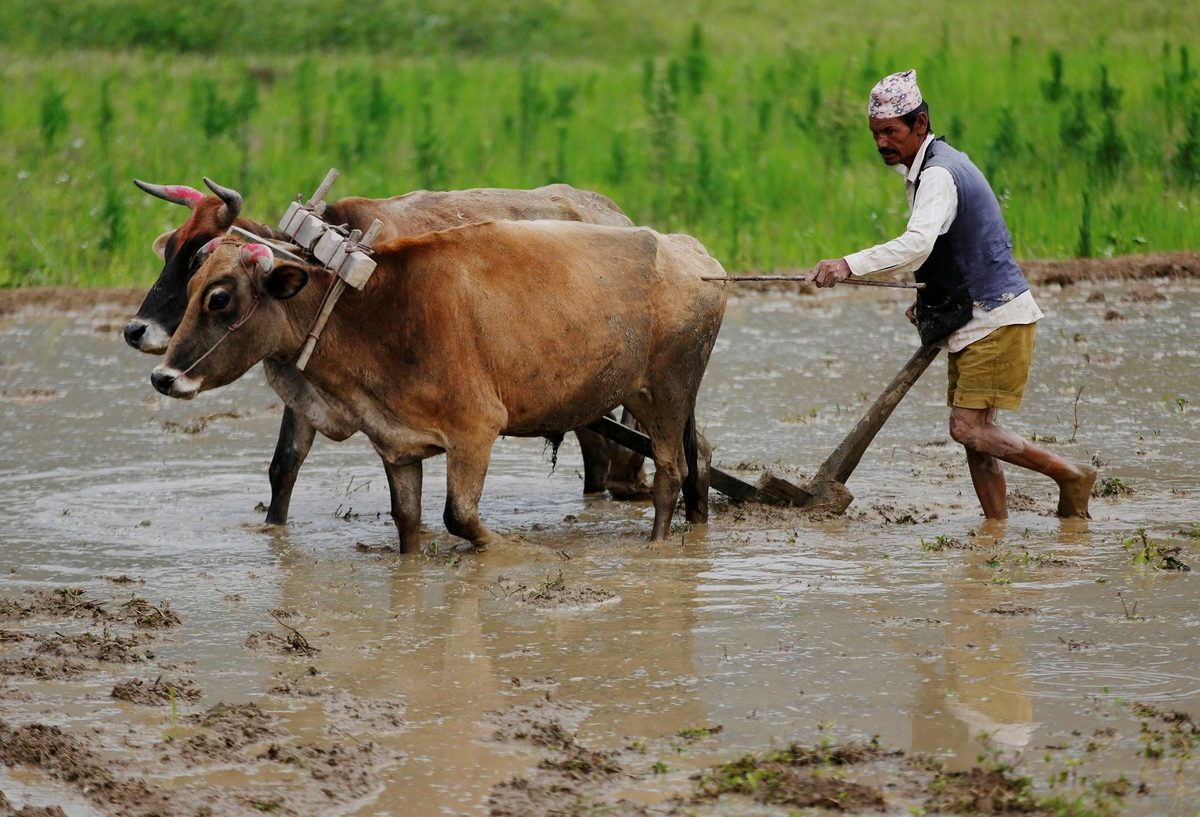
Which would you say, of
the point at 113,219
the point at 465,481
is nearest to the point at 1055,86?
the point at 113,219

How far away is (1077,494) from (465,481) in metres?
2.59

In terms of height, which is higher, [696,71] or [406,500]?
[696,71]

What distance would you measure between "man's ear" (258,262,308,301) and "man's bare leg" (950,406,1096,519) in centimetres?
277

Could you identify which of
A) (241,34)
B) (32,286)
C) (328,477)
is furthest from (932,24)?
(328,477)

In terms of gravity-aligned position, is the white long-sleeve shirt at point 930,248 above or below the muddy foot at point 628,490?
above

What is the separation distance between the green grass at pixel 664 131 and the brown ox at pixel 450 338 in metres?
6.12

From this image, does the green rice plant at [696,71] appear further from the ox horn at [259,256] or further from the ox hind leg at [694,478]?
the ox horn at [259,256]

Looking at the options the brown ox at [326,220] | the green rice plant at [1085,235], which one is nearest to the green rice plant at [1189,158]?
the green rice plant at [1085,235]

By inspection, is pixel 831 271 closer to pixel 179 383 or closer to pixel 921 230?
pixel 921 230

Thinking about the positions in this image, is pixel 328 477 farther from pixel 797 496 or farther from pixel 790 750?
pixel 790 750

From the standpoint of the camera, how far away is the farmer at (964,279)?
6789 millimetres

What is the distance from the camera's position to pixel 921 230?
6.73 metres

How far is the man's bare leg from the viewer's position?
7125mm

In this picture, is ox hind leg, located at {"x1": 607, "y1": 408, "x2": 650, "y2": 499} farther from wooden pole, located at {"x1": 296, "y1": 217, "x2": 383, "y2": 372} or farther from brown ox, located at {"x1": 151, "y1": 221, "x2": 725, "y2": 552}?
wooden pole, located at {"x1": 296, "y1": 217, "x2": 383, "y2": 372}
